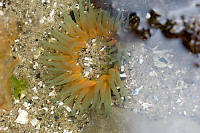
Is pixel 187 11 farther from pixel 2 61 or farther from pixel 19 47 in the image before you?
pixel 2 61

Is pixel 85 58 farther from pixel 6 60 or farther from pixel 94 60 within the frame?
pixel 6 60

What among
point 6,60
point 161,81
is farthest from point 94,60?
point 6,60

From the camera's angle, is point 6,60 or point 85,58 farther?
point 6,60

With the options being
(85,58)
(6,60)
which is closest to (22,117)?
(6,60)

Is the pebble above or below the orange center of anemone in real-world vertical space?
below

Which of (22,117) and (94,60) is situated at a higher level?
(94,60)

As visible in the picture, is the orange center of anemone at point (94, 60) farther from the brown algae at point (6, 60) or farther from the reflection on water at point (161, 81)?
the brown algae at point (6, 60)

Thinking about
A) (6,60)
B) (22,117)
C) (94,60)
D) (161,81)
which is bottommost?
(22,117)

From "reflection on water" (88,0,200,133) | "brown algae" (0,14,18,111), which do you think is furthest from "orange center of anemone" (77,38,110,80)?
"brown algae" (0,14,18,111)

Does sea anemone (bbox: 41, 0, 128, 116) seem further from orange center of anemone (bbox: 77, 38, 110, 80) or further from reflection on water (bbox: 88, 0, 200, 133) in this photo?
reflection on water (bbox: 88, 0, 200, 133)
